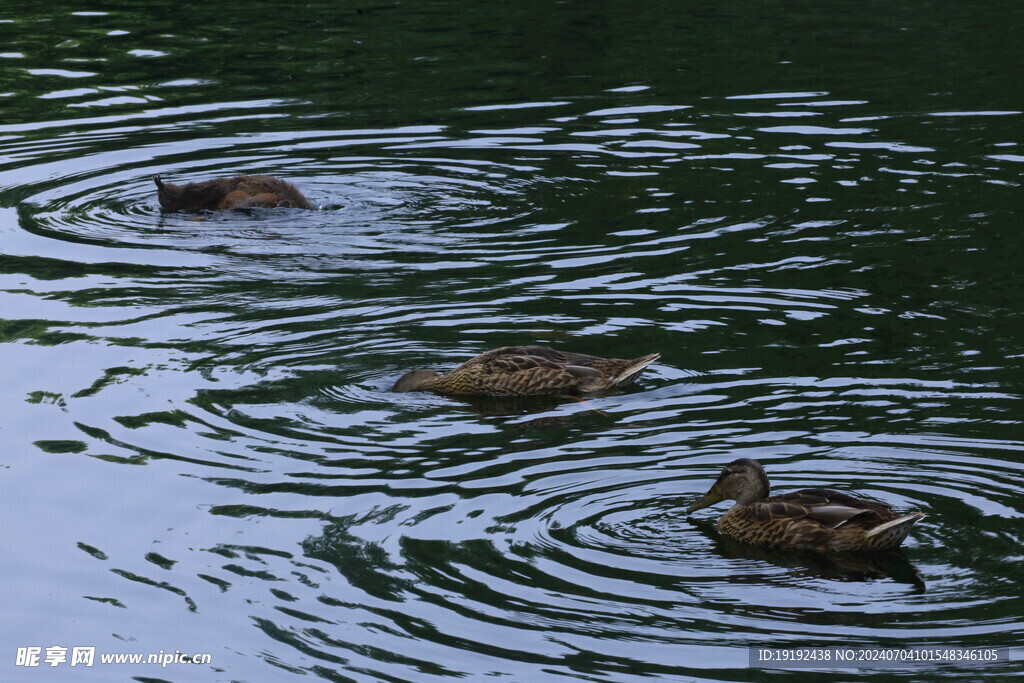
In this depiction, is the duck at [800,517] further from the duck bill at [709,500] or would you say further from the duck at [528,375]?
the duck at [528,375]

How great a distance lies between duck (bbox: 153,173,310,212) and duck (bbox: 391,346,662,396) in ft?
18.2

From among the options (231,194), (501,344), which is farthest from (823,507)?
(231,194)

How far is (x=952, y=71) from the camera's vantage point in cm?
2288

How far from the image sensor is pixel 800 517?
8969 millimetres

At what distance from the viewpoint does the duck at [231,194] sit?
667 inches

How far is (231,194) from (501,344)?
5.32 m

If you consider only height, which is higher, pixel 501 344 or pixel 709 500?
pixel 501 344

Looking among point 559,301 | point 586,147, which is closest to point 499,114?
point 586,147

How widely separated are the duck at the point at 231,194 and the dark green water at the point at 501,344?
0.63 feet

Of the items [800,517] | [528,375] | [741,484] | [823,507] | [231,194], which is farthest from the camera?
[231,194]

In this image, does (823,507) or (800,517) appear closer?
(823,507)

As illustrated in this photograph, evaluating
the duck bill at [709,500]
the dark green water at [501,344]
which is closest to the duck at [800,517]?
the duck bill at [709,500]

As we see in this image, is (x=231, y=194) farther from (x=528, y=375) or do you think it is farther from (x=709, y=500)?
(x=709, y=500)

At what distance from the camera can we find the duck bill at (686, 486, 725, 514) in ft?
30.7
